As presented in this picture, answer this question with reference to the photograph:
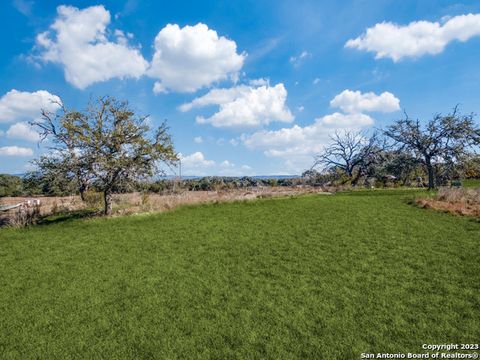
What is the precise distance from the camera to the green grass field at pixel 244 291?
521 centimetres

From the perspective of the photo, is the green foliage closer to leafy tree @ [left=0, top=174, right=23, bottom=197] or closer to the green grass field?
the green grass field

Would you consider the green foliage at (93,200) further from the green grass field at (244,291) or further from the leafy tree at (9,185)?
the leafy tree at (9,185)

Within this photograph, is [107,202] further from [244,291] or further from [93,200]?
[244,291]

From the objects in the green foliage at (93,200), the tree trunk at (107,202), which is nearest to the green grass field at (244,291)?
the tree trunk at (107,202)

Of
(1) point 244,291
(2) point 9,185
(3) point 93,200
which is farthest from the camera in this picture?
(2) point 9,185

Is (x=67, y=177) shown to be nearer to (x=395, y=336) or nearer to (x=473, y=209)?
(x=395, y=336)

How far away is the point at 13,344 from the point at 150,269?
379 cm

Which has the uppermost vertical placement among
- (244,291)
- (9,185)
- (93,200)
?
(9,185)

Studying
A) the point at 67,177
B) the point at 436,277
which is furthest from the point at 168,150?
the point at 436,277

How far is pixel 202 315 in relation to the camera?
6.17 m

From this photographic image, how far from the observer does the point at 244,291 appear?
7160 mm

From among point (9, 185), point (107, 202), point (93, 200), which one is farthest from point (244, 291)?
point (9, 185)

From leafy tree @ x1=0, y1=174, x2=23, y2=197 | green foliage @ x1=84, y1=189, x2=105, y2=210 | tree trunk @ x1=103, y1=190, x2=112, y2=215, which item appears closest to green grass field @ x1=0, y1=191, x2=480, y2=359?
tree trunk @ x1=103, y1=190, x2=112, y2=215

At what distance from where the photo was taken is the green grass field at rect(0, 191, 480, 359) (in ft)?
17.1
